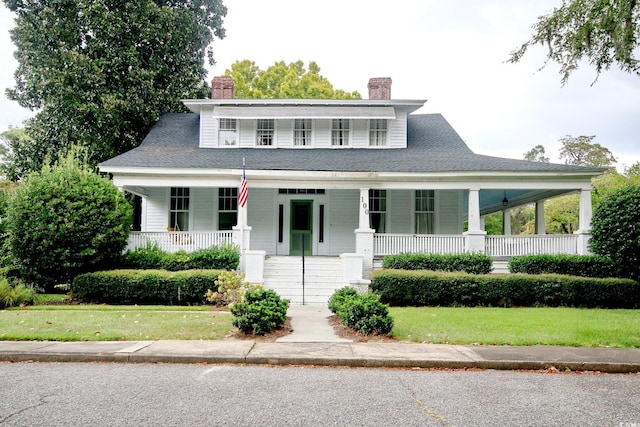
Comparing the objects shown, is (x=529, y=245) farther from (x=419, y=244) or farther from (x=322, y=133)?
(x=322, y=133)

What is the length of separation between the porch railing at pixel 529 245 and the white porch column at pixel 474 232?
429mm

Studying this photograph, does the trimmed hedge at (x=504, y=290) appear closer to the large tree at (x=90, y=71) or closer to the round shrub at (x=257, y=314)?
the round shrub at (x=257, y=314)

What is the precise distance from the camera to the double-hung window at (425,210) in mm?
17344

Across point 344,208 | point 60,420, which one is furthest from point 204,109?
point 60,420

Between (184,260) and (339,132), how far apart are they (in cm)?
868

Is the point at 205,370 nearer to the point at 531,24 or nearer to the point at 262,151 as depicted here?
the point at 531,24

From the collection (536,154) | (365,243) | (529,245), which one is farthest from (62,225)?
(536,154)

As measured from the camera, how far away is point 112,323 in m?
8.70

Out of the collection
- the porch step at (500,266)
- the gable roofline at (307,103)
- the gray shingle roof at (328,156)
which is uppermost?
the gable roofline at (307,103)

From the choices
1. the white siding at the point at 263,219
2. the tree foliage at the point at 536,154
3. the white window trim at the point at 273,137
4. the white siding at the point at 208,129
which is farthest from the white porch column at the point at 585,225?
the tree foliage at the point at 536,154

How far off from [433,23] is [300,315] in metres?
10.4

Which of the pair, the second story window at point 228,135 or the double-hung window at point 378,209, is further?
the second story window at point 228,135

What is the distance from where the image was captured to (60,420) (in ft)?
13.1

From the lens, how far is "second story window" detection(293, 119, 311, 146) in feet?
61.1
